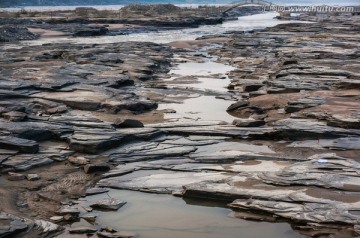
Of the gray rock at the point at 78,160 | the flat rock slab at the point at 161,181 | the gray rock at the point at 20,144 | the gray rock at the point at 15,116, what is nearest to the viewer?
the flat rock slab at the point at 161,181

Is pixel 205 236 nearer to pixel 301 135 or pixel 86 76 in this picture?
pixel 301 135

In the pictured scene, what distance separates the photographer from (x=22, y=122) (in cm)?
1408

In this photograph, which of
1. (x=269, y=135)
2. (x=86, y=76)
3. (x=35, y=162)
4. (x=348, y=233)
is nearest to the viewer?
(x=348, y=233)


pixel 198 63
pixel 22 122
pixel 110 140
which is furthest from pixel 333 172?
pixel 198 63

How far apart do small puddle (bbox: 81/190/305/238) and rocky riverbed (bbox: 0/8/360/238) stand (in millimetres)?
172

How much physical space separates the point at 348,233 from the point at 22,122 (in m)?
9.71

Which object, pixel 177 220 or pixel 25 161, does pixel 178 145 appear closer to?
pixel 25 161

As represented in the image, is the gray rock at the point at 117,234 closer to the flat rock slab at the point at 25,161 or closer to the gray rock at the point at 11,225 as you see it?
the gray rock at the point at 11,225

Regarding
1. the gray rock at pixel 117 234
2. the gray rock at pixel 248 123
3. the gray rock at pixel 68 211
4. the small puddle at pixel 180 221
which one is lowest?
the small puddle at pixel 180 221

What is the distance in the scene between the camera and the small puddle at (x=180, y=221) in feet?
26.7

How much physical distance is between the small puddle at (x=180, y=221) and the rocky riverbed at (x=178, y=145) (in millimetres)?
172

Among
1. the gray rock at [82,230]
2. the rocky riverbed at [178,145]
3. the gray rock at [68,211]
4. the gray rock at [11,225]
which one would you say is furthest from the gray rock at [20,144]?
the gray rock at [82,230]

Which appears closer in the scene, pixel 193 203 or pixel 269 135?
pixel 193 203

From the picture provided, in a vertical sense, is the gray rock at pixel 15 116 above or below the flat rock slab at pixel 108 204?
above
